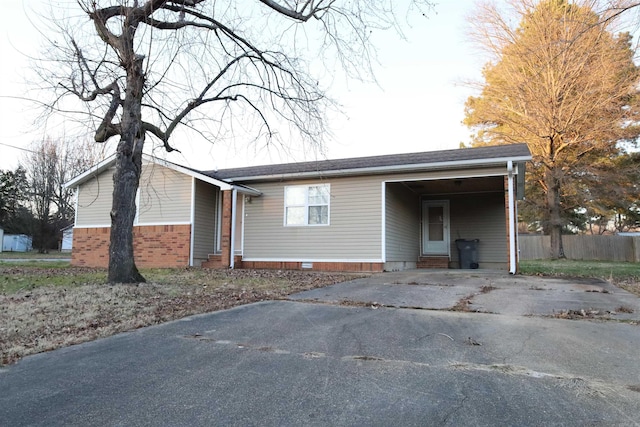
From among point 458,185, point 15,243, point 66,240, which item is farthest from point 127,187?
point 15,243

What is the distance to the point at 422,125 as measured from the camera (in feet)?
44.1

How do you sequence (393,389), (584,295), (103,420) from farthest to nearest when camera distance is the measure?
(584,295) < (393,389) < (103,420)

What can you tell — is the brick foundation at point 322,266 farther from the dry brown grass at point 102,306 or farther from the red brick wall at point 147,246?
the dry brown grass at point 102,306

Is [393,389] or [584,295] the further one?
[584,295]

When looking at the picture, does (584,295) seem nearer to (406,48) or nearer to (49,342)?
(406,48)

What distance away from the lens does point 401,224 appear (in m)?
13.7

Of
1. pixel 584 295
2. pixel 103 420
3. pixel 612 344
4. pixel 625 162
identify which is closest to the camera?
pixel 103 420

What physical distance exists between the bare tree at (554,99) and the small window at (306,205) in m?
12.4

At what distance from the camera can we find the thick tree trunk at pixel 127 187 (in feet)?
25.6

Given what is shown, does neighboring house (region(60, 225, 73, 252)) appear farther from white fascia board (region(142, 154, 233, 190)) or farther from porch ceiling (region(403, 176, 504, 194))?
porch ceiling (region(403, 176, 504, 194))

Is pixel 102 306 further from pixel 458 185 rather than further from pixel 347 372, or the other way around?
pixel 458 185

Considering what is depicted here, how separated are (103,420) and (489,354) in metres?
2.96

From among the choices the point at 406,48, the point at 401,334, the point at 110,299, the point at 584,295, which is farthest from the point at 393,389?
the point at 406,48

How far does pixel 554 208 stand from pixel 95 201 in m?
20.9
